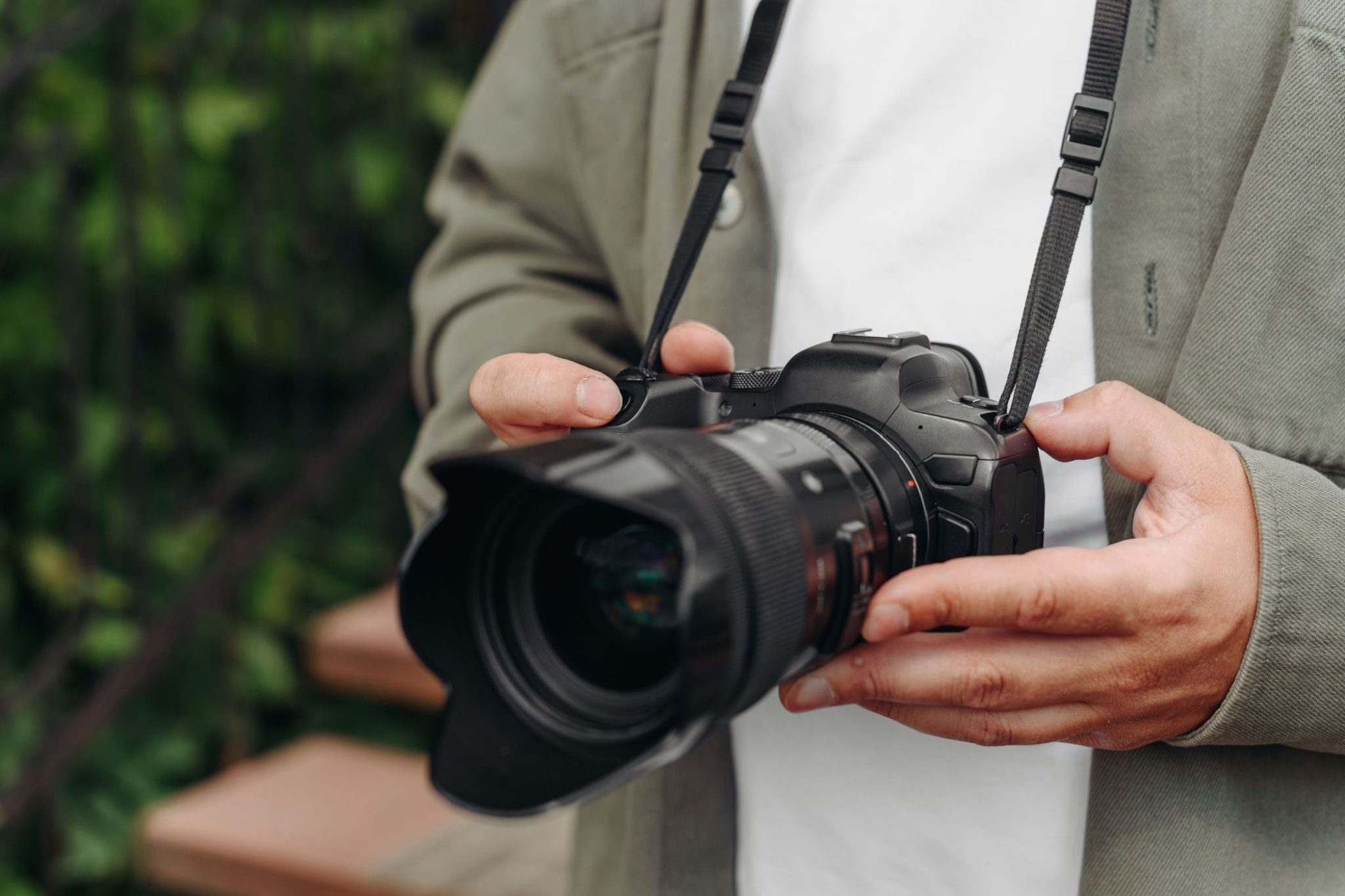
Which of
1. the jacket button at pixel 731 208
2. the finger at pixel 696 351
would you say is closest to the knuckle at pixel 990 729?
the finger at pixel 696 351

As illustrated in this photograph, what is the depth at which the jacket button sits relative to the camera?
2.64 feet

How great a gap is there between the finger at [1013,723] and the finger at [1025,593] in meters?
0.06

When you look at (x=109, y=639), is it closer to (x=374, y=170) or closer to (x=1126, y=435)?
(x=374, y=170)

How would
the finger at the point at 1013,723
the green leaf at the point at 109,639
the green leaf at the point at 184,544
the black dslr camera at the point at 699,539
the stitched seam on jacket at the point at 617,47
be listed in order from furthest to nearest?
1. the green leaf at the point at 184,544
2. the green leaf at the point at 109,639
3. the stitched seam on jacket at the point at 617,47
4. the finger at the point at 1013,723
5. the black dslr camera at the point at 699,539

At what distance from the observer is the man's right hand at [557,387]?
701 mm

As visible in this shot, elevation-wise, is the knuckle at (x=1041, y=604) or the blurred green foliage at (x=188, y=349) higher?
the knuckle at (x=1041, y=604)

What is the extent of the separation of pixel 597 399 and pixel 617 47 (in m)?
0.31

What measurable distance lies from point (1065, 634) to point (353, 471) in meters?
1.59

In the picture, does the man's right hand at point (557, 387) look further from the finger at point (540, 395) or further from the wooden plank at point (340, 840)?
the wooden plank at point (340, 840)

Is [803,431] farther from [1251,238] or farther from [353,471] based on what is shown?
[353,471]

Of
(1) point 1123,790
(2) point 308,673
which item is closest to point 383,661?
(2) point 308,673

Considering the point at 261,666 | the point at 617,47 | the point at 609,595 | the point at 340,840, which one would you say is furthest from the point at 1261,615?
the point at 261,666

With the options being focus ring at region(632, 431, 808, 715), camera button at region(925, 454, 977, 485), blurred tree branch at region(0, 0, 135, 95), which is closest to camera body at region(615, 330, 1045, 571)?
camera button at region(925, 454, 977, 485)

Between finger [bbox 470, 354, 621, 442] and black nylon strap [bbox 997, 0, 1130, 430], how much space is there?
23 centimetres
